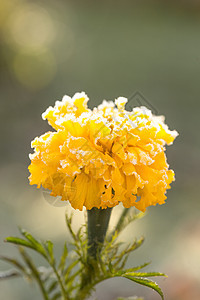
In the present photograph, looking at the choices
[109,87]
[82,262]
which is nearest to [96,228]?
[82,262]

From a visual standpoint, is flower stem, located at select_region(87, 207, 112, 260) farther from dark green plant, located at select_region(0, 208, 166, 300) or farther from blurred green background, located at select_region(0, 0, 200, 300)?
blurred green background, located at select_region(0, 0, 200, 300)

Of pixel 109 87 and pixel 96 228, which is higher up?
pixel 109 87

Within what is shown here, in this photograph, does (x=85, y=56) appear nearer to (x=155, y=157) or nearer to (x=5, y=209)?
(x=5, y=209)

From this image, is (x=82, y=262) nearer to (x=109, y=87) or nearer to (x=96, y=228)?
(x=96, y=228)

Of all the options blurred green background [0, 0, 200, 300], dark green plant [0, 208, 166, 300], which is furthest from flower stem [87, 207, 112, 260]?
blurred green background [0, 0, 200, 300]

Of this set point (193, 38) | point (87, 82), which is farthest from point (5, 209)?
point (193, 38)
